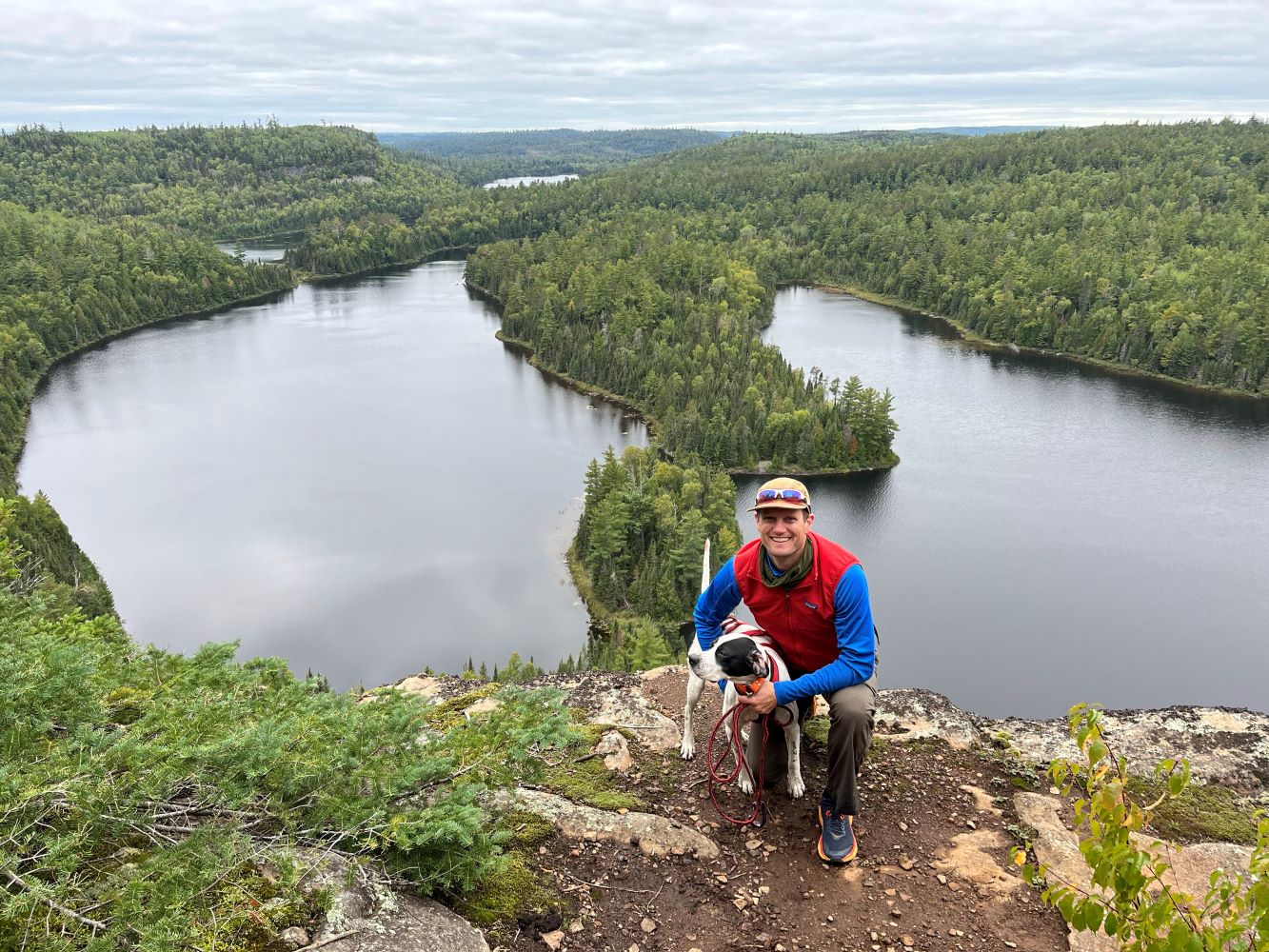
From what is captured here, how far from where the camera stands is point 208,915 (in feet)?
14.2

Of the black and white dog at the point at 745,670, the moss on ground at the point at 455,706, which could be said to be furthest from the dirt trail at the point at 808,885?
the moss on ground at the point at 455,706

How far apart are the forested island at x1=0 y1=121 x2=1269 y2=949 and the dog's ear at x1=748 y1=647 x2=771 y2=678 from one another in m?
1.52

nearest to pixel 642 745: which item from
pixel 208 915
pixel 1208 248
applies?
pixel 208 915

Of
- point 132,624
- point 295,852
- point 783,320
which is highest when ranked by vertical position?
point 295,852

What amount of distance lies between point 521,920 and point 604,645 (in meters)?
32.9

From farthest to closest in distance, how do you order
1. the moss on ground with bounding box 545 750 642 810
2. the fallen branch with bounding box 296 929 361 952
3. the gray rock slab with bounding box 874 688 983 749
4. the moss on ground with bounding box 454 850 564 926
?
the gray rock slab with bounding box 874 688 983 749
the moss on ground with bounding box 545 750 642 810
the moss on ground with bounding box 454 850 564 926
the fallen branch with bounding box 296 929 361 952

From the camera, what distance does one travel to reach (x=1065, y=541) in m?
46.8

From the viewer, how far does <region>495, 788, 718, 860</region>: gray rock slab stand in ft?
21.2

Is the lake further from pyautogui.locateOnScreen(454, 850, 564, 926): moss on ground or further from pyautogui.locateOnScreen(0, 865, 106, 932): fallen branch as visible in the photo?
pyautogui.locateOnScreen(0, 865, 106, 932): fallen branch

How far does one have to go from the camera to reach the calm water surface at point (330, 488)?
39.7 meters

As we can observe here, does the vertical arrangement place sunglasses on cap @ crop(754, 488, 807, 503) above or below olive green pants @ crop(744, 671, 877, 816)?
above

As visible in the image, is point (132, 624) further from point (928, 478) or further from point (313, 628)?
point (928, 478)

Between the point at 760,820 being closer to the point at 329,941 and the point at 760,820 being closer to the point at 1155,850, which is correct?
the point at 1155,850

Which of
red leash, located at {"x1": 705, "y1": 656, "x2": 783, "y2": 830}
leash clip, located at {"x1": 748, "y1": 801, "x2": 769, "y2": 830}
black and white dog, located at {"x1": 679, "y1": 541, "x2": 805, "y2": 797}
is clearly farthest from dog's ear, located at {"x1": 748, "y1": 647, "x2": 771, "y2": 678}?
leash clip, located at {"x1": 748, "y1": 801, "x2": 769, "y2": 830}
